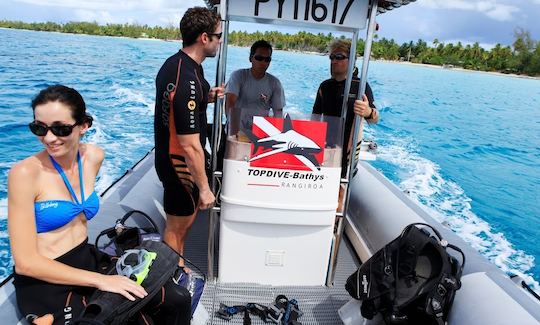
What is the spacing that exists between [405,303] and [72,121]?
161 centimetres

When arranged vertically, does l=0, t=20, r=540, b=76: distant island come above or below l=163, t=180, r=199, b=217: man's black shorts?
above

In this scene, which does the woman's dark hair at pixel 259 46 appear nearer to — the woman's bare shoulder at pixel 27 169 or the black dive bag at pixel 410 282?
the black dive bag at pixel 410 282

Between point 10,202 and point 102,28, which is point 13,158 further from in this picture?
point 102,28

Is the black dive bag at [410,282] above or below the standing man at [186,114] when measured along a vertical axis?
below

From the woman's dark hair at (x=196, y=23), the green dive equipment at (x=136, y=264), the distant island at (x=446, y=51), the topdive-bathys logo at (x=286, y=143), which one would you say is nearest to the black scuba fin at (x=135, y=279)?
the green dive equipment at (x=136, y=264)

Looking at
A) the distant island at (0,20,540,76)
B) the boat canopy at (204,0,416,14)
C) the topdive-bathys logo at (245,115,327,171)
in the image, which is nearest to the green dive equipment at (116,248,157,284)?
the topdive-bathys logo at (245,115,327,171)

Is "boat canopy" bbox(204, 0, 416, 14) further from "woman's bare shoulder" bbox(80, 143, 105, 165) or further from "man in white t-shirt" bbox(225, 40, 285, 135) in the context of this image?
"woman's bare shoulder" bbox(80, 143, 105, 165)

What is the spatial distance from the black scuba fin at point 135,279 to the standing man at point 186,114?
1.74 ft

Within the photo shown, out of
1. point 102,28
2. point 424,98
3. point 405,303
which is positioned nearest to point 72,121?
point 405,303

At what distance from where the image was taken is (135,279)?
1.51 m

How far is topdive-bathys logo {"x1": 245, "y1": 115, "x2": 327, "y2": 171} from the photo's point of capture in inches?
86.1

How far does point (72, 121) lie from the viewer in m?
1.46

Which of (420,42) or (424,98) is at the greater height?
(420,42)

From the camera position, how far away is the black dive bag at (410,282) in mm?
1785
